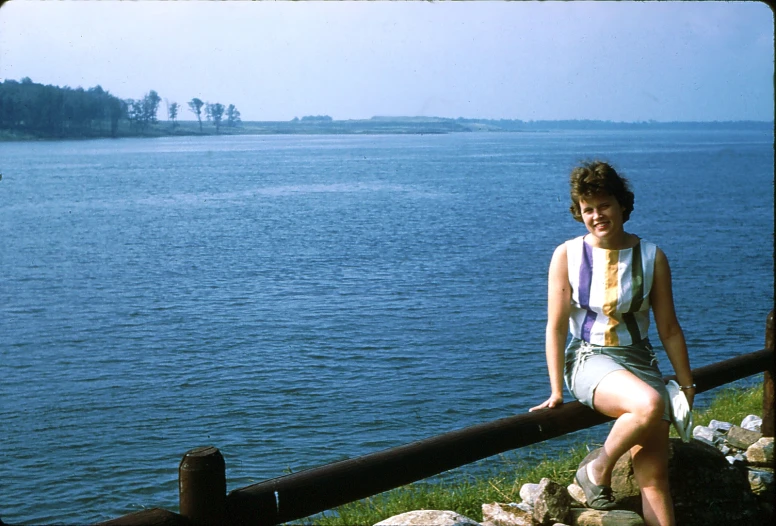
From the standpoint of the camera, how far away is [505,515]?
4809 mm

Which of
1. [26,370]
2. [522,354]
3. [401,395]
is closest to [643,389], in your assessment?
[401,395]

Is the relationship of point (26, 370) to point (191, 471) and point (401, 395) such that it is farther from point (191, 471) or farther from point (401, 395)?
point (191, 471)

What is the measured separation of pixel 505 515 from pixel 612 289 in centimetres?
148

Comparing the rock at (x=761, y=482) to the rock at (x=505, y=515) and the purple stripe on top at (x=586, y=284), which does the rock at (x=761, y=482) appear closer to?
the rock at (x=505, y=515)

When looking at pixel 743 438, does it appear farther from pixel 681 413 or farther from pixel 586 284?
pixel 586 284

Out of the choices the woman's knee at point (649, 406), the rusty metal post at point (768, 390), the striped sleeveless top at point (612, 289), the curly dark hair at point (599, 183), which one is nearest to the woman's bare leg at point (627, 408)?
the woman's knee at point (649, 406)

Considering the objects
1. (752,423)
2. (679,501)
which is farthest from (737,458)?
(679,501)

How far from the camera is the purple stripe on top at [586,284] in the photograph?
4062 millimetres

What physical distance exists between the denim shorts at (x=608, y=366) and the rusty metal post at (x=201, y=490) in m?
1.69

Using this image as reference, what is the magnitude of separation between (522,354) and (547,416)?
1716 centimetres

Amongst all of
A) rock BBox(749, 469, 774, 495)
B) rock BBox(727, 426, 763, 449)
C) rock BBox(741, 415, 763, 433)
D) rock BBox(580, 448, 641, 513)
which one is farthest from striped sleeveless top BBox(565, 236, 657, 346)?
rock BBox(741, 415, 763, 433)

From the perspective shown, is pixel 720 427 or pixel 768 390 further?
pixel 720 427

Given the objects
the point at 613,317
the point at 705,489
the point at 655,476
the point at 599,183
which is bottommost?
the point at 705,489

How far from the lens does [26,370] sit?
72.7 ft
